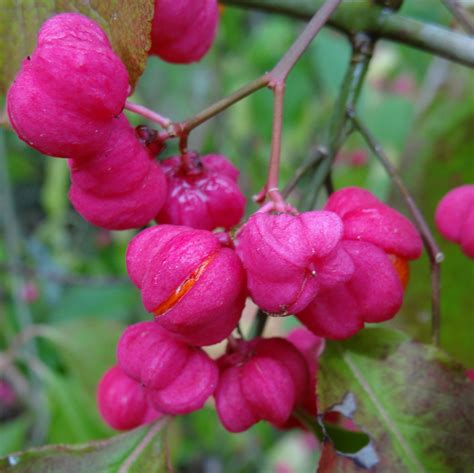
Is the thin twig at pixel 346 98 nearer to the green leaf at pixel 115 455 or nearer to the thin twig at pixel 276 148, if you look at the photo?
the thin twig at pixel 276 148

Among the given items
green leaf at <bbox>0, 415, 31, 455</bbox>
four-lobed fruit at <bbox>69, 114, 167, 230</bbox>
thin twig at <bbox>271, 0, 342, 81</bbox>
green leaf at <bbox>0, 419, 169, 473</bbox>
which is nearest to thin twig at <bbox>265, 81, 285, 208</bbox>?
thin twig at <bbox>271, 0, 342, 81</bbox>

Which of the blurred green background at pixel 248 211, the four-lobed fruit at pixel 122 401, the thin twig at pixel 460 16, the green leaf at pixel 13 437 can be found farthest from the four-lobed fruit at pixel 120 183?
the green leaf at pixel 13 437

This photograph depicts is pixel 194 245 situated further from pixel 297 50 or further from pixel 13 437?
pixel 13 437

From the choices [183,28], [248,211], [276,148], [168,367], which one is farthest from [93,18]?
[248,211]

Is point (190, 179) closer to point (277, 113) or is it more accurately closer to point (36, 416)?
point (277, 113)

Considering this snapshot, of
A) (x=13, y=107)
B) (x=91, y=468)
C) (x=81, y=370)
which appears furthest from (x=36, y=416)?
(x=13, y=107)

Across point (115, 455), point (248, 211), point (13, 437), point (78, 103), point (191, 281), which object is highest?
point (78, 103)
